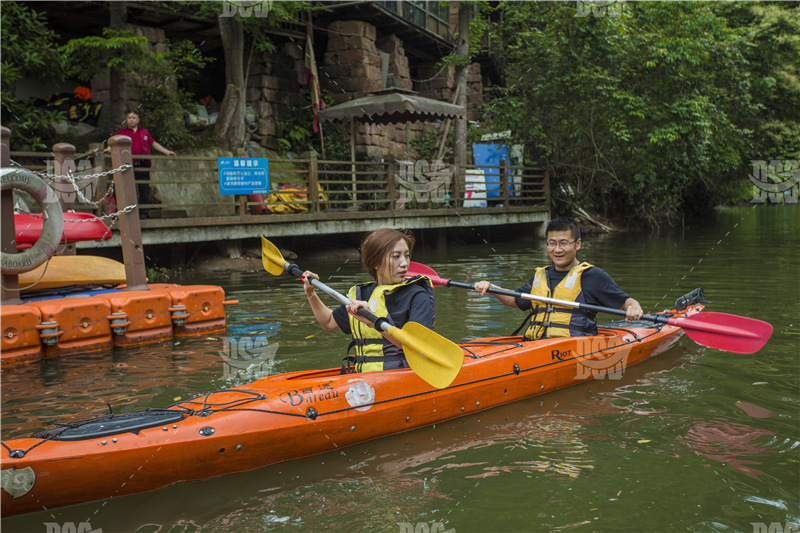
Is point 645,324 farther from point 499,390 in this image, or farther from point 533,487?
point 533,487

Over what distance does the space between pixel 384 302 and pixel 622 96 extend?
562 inches

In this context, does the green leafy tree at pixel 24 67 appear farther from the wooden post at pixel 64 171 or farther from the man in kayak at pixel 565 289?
the man in kayak at pixel 565 289

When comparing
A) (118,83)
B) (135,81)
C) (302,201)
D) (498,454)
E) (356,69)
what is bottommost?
(498,454)

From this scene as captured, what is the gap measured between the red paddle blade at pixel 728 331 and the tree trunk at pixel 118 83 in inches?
397

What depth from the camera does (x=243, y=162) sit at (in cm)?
1135

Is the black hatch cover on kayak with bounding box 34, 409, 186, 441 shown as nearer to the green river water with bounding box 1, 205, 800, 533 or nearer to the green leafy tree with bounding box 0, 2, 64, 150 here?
the green river water with bounding box 1, 205, 800, 533

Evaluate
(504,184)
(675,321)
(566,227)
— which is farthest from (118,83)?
(675,321)

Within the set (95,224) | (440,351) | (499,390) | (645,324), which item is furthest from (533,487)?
(95,224)

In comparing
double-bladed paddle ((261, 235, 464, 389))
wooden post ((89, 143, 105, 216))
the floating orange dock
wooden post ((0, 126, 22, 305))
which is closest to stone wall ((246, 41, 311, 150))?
wooden post ((89, 143, 105, 216))

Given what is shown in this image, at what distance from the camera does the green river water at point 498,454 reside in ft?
9.90

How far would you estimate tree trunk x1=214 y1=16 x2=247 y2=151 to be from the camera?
1344 cm

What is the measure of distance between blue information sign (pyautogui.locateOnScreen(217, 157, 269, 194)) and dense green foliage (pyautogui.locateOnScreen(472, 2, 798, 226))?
8920 mm

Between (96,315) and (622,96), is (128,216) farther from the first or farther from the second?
(622,96)

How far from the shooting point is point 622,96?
53.9 feet
